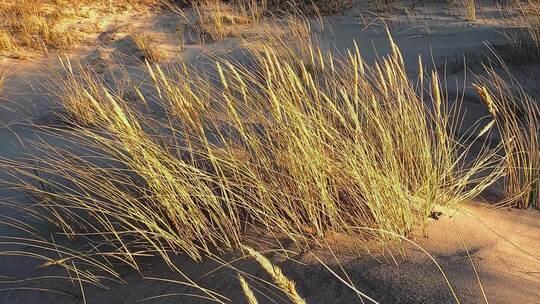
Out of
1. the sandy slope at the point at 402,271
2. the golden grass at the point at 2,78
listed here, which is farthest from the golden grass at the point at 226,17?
Result: the sandy slope at the point at 402,271

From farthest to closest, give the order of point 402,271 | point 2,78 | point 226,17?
point 226,17 < point 2,78 < point 402,271

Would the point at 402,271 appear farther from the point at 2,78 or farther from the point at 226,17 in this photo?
the point at 226,17

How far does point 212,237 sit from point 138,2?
23.1 ft

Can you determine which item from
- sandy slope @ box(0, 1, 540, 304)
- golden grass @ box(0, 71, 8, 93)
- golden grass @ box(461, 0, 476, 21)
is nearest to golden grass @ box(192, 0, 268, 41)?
golden grass @ box(0, 71, 8, 93)

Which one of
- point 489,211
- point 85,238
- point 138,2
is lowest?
point 489,211

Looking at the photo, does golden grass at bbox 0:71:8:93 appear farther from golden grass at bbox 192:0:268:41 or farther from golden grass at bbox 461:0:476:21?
golden grass at bbox 461:0:476:21

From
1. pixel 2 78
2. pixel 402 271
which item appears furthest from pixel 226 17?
pixel 402 271

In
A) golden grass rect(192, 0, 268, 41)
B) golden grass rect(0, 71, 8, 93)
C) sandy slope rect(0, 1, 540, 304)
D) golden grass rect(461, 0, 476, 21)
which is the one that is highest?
golden grass rect(192, 0, 268, 41)

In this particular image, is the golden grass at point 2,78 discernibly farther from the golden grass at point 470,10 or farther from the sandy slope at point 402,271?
the golden grass at point 470,10

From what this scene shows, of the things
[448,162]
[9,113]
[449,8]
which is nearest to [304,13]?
[449,8]

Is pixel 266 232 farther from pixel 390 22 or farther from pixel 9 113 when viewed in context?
pixel 390 22

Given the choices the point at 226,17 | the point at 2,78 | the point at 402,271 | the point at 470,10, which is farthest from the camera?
the point at 226,17

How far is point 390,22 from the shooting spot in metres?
6.76

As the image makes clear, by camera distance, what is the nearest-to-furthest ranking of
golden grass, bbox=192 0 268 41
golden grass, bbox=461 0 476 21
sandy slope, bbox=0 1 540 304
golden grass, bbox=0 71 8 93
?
1. sandy slope, bbox=0 1 540 304
2. golden grass, bbox=0 71 8 93
3. golden grass, bbox=461 0 476 21
4. golden grass, bbox=192 0 268 41
